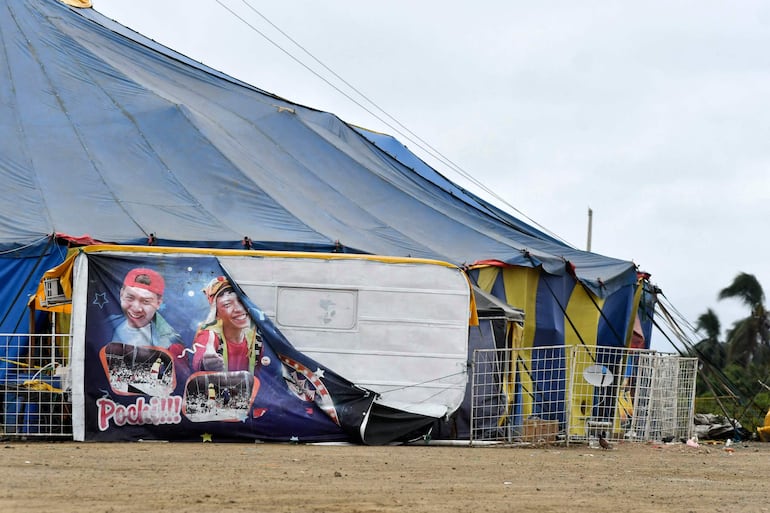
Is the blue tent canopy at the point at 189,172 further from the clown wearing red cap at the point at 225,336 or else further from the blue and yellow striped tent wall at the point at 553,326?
the clown wearing red cap at the point at 225,336

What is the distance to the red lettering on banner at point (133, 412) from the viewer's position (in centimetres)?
1123

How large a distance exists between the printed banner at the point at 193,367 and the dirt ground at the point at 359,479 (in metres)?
0.38

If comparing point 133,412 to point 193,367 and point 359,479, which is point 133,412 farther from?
point 359,479

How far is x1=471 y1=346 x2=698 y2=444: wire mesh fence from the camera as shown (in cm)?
1262

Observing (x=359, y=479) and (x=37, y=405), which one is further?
(x=37, y=405)

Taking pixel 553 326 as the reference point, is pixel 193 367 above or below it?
below

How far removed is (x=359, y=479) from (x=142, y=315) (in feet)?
13.3

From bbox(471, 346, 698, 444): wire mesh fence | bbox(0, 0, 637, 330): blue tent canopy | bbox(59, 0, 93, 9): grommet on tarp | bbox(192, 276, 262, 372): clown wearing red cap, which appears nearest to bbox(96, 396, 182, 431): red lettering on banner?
bbox(192, 276, 262, 372): clown wearing red cap

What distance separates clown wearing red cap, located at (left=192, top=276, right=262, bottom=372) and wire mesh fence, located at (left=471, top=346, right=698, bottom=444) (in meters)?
2.32

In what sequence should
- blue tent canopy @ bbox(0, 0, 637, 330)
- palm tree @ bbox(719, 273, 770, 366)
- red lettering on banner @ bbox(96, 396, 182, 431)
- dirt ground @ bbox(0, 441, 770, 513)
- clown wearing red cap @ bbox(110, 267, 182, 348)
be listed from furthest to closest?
palm tree @ bbox(719, 273, 770, 366) < blue tent canopy @ bbox(0, 0, 637, 330) < clown wearing red cap @ bbox(110, 267, 182, 348) < red lettering on banner @ bbox(96, 396, 182, 431) < dirt ground @ bbox(0, 441, 770, 513)

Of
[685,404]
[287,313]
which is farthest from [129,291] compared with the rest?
[685,404]

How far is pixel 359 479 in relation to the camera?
317 inches

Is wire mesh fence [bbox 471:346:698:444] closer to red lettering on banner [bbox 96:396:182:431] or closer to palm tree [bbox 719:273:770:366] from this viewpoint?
red lettering on banner [bbox 96:396:182:431]

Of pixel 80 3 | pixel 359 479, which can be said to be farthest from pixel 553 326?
pixel 80 3
